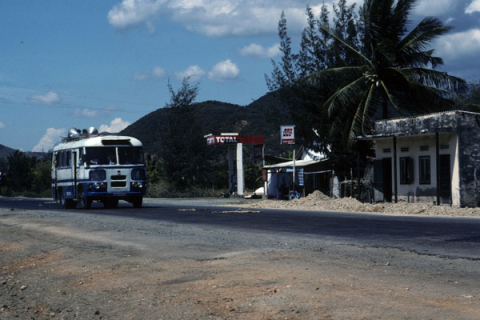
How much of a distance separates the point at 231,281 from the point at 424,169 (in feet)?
82.8

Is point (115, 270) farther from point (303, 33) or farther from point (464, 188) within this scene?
point (303, 33)

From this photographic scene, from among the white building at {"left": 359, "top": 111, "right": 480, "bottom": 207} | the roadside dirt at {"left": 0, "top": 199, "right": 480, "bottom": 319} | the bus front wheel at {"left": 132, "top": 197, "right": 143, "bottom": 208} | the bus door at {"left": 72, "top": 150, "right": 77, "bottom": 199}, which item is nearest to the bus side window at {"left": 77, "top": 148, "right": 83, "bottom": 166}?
the bus door at {"left": 72, "top": 150, "right": 77, "bottom": 199}

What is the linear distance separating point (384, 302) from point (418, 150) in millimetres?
26586

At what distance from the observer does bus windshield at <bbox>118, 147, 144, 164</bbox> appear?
29.7 meters

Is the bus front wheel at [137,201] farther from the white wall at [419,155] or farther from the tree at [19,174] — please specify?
the tree at [19,174]

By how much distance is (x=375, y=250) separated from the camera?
1193cm

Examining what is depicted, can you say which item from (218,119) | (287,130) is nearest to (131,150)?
(287,130)

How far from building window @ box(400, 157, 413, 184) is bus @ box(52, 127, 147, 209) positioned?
12.7 meters

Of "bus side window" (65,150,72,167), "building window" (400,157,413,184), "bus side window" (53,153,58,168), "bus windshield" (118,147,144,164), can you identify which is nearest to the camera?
"bus windshield" (118,147,144,164)

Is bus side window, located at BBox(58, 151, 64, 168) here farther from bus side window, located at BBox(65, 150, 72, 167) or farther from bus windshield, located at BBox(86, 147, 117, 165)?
bus windshield, located at BBox(86, 147, 117, 165)

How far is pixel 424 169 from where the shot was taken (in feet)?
105

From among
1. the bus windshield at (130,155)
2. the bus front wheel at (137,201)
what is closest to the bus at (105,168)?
the bus windshield at (130,155)

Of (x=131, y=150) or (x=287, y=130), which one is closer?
(x=131, y=150)

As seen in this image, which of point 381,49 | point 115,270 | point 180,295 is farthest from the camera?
point 381,49
